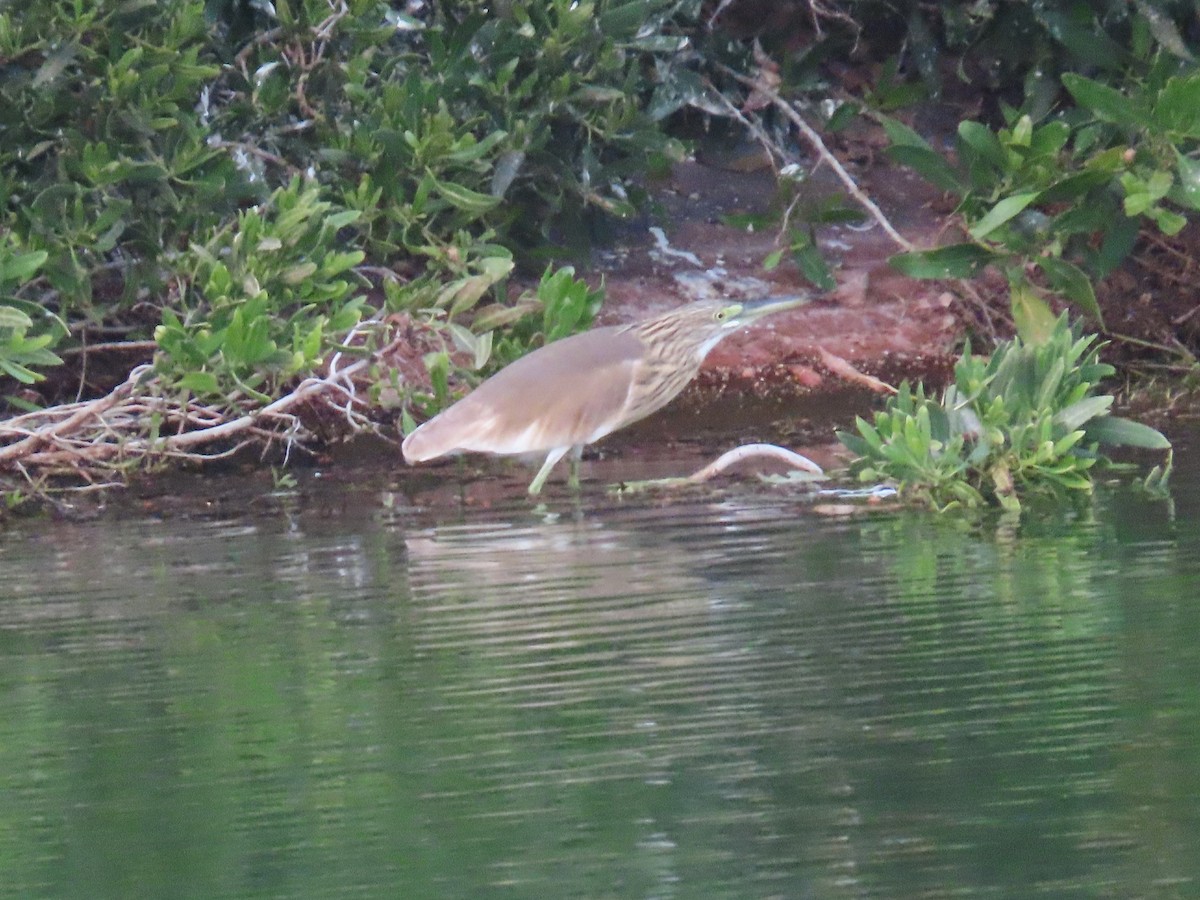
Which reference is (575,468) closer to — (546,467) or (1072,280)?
(546,467)

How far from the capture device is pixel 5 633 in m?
5.64

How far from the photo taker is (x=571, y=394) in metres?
7.96

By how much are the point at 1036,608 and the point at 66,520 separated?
12.5 ft

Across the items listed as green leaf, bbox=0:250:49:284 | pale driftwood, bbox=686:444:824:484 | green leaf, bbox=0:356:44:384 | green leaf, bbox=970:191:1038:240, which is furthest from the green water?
green leaf, bbox=970:191:1038:240

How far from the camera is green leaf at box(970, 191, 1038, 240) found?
852cm

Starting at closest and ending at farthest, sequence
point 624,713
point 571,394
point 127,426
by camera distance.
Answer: point 624,713 → point 571,394 → point 127,426

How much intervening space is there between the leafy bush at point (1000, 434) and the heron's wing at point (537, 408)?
1.23 metres

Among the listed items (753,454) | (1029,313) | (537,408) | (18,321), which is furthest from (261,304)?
(1029,313)

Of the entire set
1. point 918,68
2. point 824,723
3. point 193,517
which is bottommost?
point 824,723

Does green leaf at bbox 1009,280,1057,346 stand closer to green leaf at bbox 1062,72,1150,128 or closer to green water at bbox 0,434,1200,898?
green leaf at bbox 1062,72,1150,128

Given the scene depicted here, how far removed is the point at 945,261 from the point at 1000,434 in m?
2.45

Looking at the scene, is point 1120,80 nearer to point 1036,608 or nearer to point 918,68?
point 918,68

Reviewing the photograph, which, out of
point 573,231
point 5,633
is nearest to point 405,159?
point 573,231

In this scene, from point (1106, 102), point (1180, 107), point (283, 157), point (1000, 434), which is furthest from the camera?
point (283, 157)
